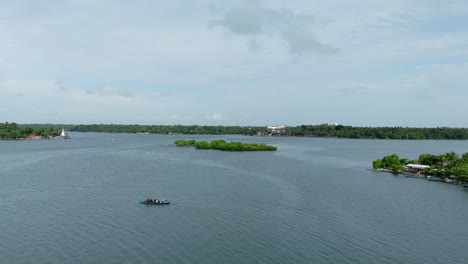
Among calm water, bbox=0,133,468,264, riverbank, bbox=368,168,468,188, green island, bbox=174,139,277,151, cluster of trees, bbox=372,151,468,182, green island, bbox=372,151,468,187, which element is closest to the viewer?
calm water, bbox=0,133,468,264

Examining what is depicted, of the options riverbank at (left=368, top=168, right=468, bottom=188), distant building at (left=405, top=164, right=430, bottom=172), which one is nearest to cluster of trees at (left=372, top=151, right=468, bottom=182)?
riverbank at (left=368, top=168, right=468, bottom=188)

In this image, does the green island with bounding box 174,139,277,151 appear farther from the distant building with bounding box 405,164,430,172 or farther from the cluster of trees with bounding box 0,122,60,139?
the cluster of trees with bounding box 0,122,60,139

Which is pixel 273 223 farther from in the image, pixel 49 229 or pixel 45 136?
pixel 45 136

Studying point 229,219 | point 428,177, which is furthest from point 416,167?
point 229,219

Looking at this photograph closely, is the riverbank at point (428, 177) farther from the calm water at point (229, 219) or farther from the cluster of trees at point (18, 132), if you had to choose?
the cluster of trees at point (18, 132)

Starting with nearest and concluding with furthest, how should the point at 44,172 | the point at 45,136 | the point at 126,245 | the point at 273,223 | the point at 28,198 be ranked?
the point at 126,245 → the point at 273,223 → the point at 28,198 → the point at 44,172 → the point at 45,136

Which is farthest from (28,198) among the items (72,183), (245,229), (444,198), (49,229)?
(444,198)

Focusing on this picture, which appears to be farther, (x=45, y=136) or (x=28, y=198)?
(x=45, y=136)
